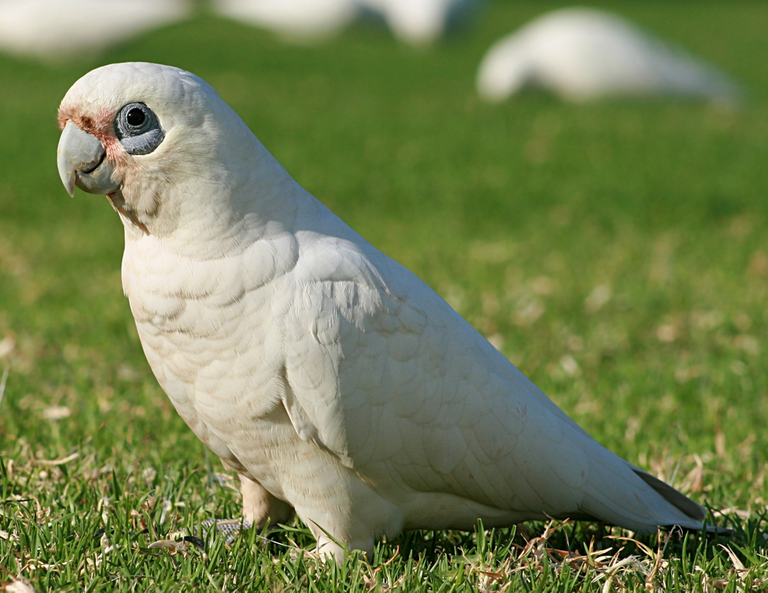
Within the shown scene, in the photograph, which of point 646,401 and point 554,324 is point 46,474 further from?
point 554,324

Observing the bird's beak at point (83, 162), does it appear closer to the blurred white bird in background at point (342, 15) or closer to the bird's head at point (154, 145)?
the bird's head at point (154, 145)

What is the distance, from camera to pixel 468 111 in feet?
33.0

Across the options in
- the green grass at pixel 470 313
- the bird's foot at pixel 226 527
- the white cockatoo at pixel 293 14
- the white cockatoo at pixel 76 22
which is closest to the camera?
the green grass at pixel 470 313

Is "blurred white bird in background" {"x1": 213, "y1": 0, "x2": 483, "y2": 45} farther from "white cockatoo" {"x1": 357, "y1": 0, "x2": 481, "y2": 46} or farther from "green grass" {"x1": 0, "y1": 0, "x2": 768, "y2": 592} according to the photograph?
"green grass" {"x1": 0, "y1": 0, "x2": 768, "y2": 592}

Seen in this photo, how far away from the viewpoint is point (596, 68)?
1102 cm

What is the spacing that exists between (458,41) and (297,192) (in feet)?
50.1

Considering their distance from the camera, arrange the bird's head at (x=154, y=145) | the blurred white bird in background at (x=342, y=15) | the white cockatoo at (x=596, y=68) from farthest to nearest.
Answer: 1. the blurred white bird in background at (x=342, y=15)
2. the white cockatoo at (x=596, y=68)
3. the bird's head at (x=154, y=145)

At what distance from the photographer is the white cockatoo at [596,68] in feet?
35.8

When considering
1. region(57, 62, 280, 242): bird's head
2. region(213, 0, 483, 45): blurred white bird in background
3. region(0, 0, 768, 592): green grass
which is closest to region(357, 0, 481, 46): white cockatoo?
region(213, 0, 483, 45): blurred white bird in background

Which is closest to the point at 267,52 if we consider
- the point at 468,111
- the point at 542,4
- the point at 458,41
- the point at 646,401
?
the point at 458,41

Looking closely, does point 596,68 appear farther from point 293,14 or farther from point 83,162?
point 83,162

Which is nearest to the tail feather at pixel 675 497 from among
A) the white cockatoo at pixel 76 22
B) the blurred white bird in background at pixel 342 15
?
the white cockatoo at pixel 76 22

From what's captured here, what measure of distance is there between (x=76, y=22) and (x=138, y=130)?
29.9 feet

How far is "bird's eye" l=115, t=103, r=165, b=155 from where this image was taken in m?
1.94
